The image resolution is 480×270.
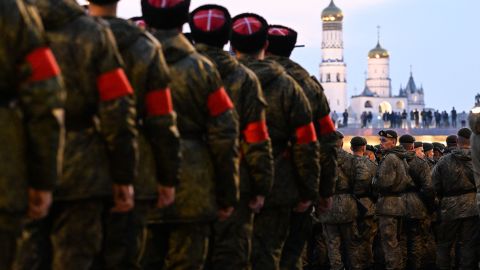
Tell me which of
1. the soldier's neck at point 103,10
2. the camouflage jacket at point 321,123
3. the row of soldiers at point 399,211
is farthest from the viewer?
the row of soldiers at point 399,211

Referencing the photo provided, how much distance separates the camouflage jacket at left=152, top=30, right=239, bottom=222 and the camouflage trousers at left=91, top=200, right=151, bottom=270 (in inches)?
35.2

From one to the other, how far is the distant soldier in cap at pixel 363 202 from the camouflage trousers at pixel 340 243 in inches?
5.1

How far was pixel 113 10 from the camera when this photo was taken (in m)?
7.88

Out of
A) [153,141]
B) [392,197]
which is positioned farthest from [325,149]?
[392,197]

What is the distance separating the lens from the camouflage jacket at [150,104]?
777cm

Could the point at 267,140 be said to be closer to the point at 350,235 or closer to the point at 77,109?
the point at 77,109

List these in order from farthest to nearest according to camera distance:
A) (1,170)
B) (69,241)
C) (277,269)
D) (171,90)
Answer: (277,269) → (171,90) → (69,241) → (1,170)

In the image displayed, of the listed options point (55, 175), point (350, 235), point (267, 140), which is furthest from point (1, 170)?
point (350, 235)

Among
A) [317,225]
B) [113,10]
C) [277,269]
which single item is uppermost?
[113,10]

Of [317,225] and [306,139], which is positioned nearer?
[306,139]

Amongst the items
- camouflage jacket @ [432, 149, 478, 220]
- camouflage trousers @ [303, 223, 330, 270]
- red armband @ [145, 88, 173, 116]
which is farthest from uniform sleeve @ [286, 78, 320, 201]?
camouflage trousers @ [303, 223, 330, 270]

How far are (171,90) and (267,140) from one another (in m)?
1.17

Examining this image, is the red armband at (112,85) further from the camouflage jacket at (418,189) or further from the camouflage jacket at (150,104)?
the camouflage jacket at (418,189)

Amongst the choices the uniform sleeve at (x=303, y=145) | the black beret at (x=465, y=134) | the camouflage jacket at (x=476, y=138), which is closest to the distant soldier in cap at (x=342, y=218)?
the black beret at (x=465, y=134)
